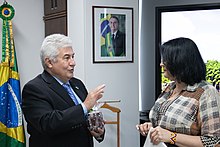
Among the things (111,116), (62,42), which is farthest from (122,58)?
(62,42)

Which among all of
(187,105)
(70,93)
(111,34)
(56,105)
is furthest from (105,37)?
(187,105)

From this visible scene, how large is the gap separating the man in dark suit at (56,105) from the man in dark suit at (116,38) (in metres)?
1.32

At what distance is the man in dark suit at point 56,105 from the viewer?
1.94 m

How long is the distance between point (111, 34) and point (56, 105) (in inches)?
59.7

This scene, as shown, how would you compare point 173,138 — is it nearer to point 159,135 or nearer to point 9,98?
point 159,135

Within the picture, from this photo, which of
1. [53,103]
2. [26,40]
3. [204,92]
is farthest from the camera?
[26,40]

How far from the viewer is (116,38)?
135 inches

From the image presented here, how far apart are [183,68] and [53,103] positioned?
2.47 feet

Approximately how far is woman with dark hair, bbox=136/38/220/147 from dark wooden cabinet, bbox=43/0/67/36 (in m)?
1.88

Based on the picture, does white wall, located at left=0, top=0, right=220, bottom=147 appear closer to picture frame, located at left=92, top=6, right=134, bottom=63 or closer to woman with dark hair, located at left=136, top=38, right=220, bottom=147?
picture frame, located at left=92, top=6, right=134, bottom=63

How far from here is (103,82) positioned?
3.40 meters

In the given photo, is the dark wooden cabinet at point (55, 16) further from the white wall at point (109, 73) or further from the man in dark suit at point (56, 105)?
the man in dark suit at point (56, 105)

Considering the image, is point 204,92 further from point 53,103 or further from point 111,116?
point 111,116

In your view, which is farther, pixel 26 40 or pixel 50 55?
pixel 26 40
